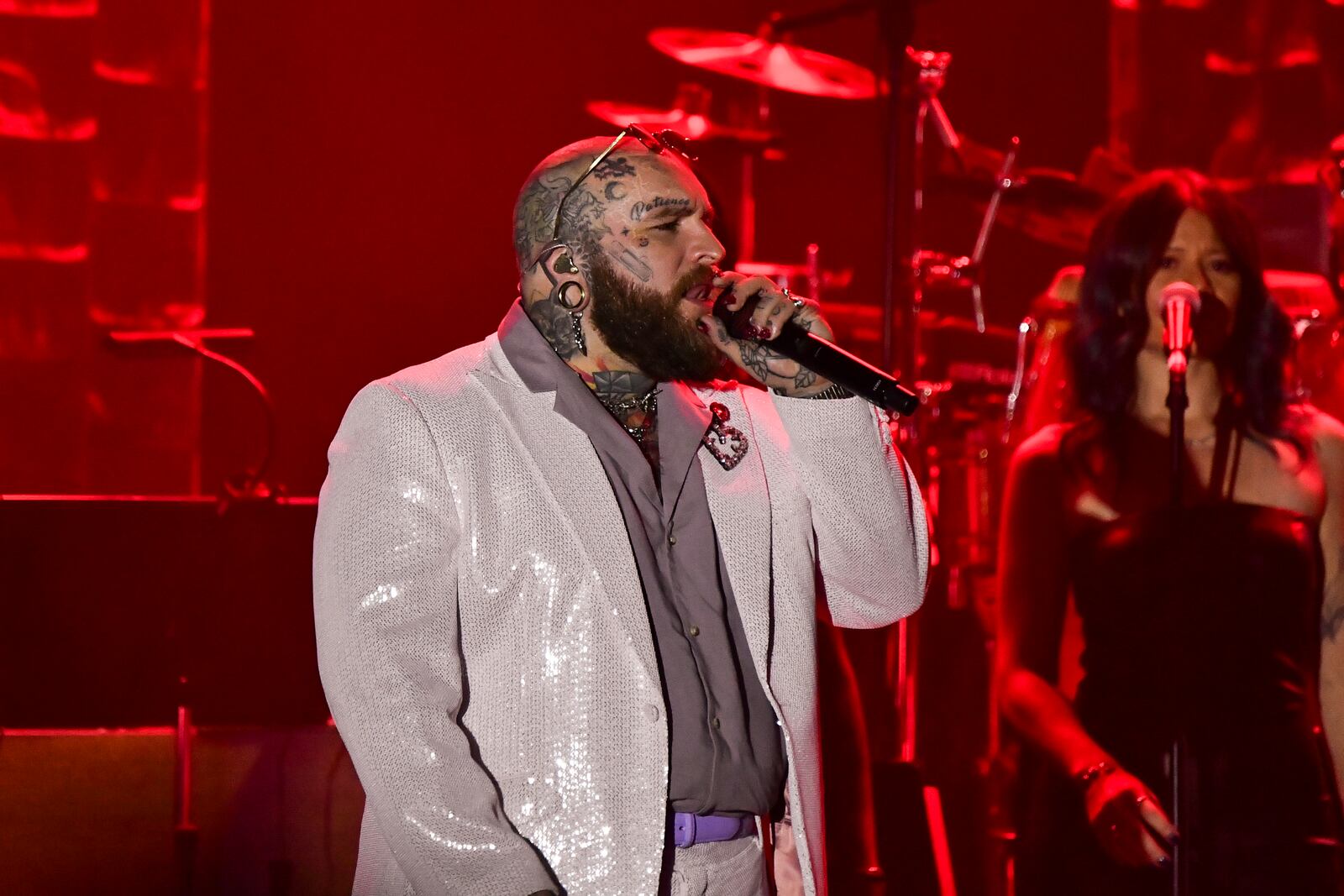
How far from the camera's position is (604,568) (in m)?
1.82

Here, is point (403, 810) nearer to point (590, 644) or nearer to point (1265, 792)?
point (590, 644)

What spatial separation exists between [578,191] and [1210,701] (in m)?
1.53

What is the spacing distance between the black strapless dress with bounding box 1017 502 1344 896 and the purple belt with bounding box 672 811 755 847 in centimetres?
93

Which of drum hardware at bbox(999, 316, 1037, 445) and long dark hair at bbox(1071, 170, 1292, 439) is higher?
long dark hair at bbox(1071, 170, 1292, 439)

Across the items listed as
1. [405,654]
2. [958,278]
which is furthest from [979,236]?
[405,654]

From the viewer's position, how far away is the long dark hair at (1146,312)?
294 cm

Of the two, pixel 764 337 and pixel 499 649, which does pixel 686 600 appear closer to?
pixel 499 649

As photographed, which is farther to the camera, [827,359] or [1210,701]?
[1210,701]

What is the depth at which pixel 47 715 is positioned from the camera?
4062mm

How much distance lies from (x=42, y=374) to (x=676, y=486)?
14.1 ft

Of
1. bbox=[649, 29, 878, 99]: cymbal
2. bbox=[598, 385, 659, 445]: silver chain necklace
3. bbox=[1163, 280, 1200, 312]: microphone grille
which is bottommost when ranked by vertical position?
bbox=[598, 385, 659, 445]: silver chain necklace

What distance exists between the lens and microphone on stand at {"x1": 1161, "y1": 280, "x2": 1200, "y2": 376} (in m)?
2.59

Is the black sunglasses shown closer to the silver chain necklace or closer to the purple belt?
the silver chain necklace

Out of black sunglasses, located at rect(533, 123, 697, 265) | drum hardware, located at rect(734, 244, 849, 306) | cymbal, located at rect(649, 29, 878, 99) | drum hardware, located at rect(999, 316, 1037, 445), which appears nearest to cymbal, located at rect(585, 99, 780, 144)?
cymbal, located at rect(649, 29, 878, 99)
